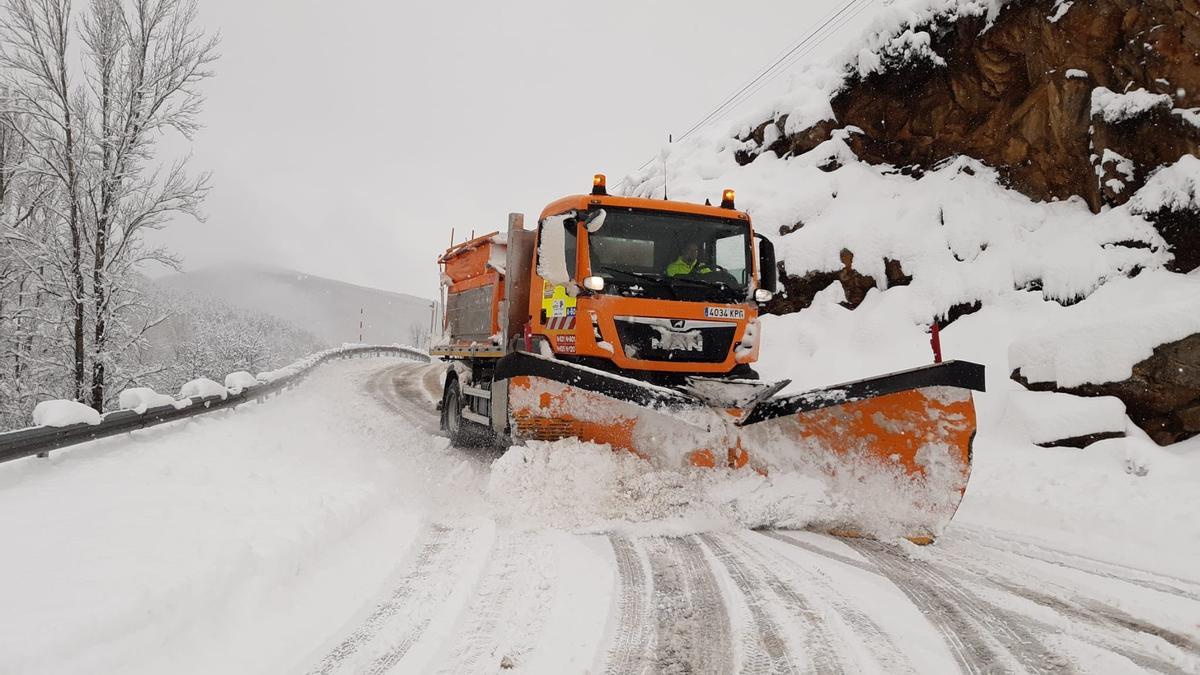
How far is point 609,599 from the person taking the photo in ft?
10.2

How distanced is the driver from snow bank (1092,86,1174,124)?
7.83 metres

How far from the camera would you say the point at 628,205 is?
5.95m

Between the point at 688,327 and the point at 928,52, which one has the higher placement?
the point at 928,52

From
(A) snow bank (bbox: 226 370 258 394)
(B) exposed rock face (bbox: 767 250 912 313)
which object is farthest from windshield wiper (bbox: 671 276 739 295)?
(A) snow bank (bbox: 226 370 258 394)

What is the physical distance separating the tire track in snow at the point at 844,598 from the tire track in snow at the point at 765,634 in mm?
142

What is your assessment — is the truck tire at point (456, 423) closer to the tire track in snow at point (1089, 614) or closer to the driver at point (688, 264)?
the driver at point (688, 264)

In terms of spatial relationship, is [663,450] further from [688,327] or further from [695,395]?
[688,327]

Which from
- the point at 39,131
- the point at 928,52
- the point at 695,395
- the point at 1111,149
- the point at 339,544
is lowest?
the point at 339,544

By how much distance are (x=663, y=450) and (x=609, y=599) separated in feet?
5.88

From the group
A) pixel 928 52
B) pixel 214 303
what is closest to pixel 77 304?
pixel 928 52

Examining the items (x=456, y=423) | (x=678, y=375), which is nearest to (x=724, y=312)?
(x=678, y=375)

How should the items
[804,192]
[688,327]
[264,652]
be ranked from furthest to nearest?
[804,192]
[688,327]
[264,652]

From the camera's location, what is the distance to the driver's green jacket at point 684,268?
5.91 metres

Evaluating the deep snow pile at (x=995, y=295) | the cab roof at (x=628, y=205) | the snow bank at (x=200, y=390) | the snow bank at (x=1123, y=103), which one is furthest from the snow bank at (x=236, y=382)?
the snow bank at (x=1123, y=103)
